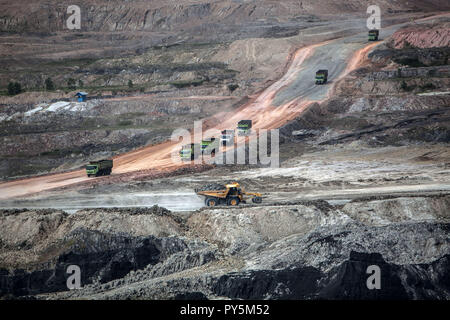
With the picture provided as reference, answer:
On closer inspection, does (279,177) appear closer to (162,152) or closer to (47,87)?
(162,152)

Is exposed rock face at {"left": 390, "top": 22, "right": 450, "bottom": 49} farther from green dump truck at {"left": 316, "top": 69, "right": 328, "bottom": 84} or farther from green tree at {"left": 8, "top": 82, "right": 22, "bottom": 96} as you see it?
green tree at {"left": 8, "top": 82, "right": 22, "bottom": 96}

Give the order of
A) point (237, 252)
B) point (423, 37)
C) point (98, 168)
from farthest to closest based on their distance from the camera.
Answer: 1. point (423, 37)
2. point (98, 168)
3. point (237, 252)

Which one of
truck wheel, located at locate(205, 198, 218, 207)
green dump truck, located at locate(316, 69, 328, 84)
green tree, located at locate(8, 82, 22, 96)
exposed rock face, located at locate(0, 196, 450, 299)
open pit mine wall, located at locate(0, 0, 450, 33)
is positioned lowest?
exposed rock face, located at locate(0, 196, 450, 299)

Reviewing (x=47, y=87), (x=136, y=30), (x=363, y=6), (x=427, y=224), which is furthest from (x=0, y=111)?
(x=363, y=6)

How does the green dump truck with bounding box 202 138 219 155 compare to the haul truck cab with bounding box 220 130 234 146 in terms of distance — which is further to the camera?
the haul truck cab with bounding box 220 130 234 146

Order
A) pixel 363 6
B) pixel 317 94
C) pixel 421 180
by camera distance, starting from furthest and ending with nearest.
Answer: pixel 363 6 → pixel 317 94 → pixel 421 180

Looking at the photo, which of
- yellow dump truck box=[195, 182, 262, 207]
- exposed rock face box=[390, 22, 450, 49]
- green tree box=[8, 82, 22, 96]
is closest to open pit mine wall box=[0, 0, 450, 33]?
exposed rock face box=[390, 22, 450, 49]

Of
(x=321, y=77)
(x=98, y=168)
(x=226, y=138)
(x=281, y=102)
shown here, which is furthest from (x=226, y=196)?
(x=321, y=77)

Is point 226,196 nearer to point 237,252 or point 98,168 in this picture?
point 237,252
